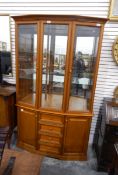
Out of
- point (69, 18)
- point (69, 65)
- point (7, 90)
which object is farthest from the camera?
point (7, 90)

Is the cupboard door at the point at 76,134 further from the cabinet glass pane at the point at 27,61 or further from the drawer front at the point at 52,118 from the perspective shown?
the cabinet glass pane at the point at 27,61

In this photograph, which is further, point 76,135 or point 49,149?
point 49,149

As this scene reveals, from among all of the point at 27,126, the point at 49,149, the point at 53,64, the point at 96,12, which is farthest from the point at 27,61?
the point at 49,149

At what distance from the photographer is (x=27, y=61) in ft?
8.13

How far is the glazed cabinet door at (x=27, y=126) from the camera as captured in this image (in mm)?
2471

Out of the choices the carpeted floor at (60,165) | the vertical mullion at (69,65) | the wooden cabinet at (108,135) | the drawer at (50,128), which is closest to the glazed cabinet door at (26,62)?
the drawer at (50,128)

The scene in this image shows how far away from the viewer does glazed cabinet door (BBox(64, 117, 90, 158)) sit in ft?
7.73

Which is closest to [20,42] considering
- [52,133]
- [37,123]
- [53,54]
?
[53,54]

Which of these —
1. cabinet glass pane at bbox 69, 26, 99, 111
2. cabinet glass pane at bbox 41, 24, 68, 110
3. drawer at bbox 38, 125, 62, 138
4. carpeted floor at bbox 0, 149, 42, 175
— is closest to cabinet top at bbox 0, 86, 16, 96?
cabinet glass pane at bbox 41, 24, 68, 110

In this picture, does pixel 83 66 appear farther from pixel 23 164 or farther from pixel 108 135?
pixel 23 164

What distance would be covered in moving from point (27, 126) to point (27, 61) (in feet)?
3.39

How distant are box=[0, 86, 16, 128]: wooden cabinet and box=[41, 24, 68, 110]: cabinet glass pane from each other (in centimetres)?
53

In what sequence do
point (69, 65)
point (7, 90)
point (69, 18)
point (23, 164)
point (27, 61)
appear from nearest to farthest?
point (23, 164) < point (69, 18) < point (69, 65) < point (27, 61) < point (7, 90)

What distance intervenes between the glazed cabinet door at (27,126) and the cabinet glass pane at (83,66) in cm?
64
